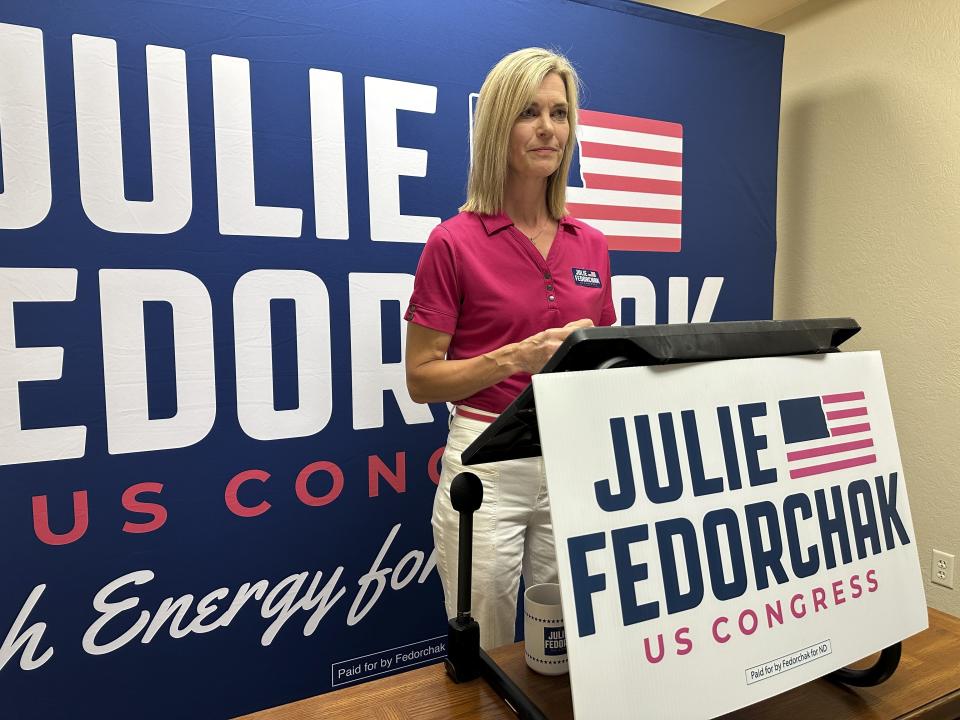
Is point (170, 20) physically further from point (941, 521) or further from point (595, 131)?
point (941, 521)

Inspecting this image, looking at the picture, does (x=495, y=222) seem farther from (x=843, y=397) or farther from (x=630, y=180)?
(x=630, y=180)

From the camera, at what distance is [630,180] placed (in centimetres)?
237

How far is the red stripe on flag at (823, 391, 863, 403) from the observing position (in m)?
0.80

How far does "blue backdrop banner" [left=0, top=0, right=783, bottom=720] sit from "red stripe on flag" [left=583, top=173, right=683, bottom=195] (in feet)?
0.06

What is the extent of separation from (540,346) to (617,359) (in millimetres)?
405

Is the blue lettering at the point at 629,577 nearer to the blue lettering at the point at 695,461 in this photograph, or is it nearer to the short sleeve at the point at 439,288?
the blue lettering at the point at 695,461

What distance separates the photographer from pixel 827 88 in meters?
2.71

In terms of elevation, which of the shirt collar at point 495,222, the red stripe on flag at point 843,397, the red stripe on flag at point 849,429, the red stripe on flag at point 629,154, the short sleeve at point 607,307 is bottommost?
the red stripe on flag at point 849,429

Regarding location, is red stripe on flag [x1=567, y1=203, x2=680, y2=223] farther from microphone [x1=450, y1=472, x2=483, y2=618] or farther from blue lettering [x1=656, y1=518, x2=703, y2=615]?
blue lettering [x1=656, y1=518, x2=703, y2=615]

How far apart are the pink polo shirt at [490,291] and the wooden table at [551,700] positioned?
0.58 m

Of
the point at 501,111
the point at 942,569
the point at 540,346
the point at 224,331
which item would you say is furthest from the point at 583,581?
the point at 942,569

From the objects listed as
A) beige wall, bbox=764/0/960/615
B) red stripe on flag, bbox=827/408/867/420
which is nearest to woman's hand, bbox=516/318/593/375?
red stripe on flag, bbox=827/408/867/420

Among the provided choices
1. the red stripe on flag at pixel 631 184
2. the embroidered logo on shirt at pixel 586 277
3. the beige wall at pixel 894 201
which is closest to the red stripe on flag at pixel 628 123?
the red stripe on flag at pixel 631 184

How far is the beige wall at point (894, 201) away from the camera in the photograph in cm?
229
